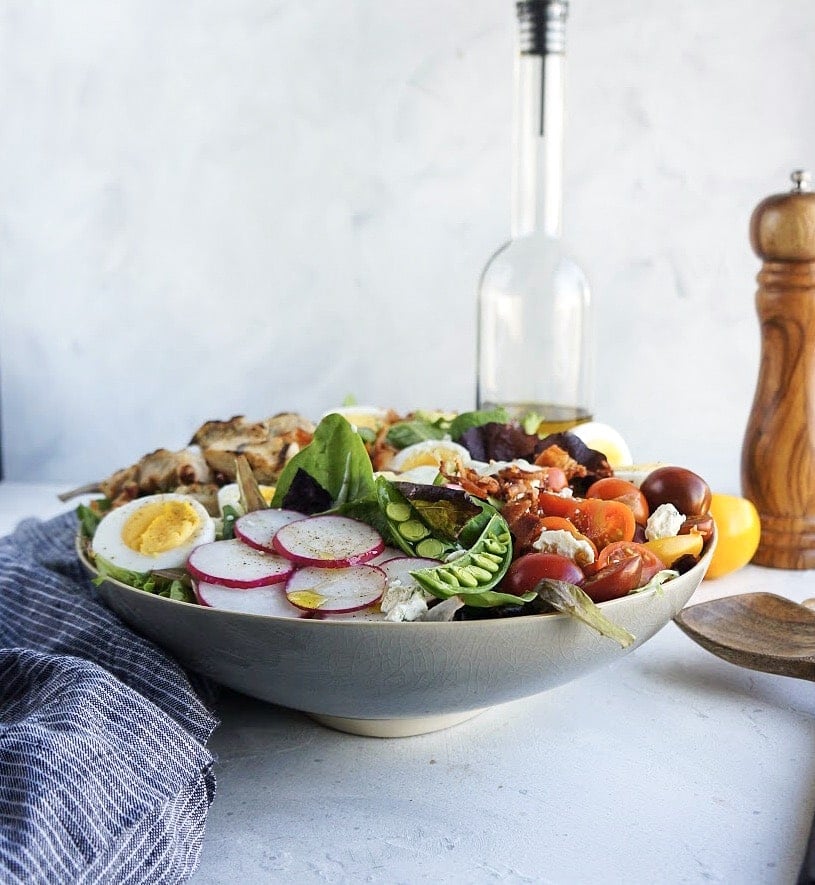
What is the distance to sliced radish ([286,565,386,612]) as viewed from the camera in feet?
2.74

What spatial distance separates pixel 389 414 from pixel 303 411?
655 millimetres

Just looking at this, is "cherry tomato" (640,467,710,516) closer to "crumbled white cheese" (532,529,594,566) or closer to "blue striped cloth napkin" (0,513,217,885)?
"crumbled white cheese" (532,529,594,566)

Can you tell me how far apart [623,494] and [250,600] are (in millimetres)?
399

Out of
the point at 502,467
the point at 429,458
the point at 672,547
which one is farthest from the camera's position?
the point at 429,458

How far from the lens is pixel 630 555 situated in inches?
35.8

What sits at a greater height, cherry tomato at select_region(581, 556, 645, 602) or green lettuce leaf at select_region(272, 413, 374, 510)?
green lettuce leaf at select_region(272, 413, 374, 510)

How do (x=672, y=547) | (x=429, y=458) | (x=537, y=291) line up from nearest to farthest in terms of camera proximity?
(x=672, y=547) → (x=429, y=458) → (x=537, y=291)

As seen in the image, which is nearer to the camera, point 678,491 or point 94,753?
point 94,753

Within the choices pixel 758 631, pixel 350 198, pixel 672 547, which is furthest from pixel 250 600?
pixel 350 198

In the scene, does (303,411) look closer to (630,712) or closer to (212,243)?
(212,243)

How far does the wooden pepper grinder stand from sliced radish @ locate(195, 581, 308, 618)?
81 cm

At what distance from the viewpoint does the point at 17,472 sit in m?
2.28

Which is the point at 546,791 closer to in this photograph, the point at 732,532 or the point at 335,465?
the point at 335,465

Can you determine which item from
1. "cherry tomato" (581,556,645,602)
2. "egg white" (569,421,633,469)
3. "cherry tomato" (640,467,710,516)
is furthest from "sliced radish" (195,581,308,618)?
"egg white" (569,421,633,469)
